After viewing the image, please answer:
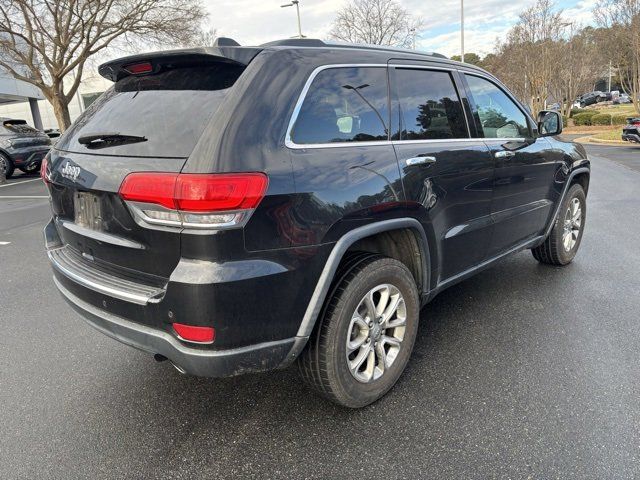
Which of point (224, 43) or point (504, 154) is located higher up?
point (224, 43)

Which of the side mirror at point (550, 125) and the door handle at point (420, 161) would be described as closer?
the door handle at point (420, 161)

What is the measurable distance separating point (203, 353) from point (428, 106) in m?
2.04

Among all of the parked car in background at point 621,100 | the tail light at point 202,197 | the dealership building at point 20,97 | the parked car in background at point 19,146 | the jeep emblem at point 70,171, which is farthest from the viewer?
the parked car in background at point 621,100

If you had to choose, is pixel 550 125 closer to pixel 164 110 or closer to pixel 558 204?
pixel 558 204

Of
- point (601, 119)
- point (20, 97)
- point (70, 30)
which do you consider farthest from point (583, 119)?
point (20, 97)

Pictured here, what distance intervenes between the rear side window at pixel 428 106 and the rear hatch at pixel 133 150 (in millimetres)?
1078

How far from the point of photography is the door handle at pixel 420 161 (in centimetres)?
274

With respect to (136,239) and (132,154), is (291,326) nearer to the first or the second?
(136,239)

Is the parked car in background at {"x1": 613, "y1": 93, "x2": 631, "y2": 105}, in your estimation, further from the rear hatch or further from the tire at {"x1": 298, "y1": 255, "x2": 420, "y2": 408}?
the rear hatch

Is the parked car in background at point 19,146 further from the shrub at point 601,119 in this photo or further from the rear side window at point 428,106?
the shrub at point 601,119

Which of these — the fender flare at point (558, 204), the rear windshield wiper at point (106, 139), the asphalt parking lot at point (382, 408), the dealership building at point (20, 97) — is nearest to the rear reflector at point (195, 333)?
the asphalt parking lot at point (382, 408)

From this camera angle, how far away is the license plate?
94.9 inches

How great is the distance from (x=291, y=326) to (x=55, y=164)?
1702mm

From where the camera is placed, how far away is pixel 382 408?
2695mm
